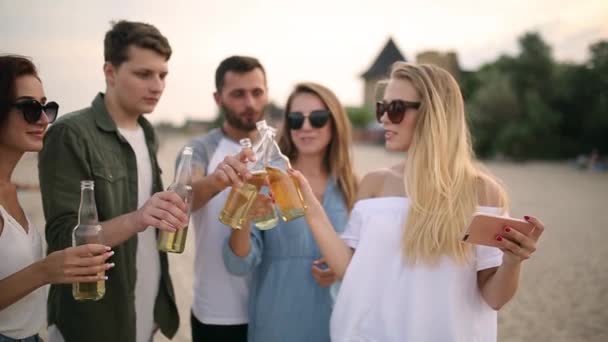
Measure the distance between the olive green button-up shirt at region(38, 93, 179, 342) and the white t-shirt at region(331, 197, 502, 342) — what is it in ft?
4.03

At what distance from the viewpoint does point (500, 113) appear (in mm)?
40875

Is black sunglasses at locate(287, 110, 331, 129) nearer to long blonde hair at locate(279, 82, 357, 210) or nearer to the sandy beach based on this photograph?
long blonde hair at locate(279, 82, 357, 210)

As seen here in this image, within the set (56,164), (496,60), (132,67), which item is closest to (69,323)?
(56,164)

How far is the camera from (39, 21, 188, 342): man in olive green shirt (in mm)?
2506

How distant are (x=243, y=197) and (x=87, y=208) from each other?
2.45 feet

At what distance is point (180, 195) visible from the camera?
2.43m

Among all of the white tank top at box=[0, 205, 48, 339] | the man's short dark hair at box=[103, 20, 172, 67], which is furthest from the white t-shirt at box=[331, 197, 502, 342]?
the man's short dark hair at box=[103, 20, 172, 67]

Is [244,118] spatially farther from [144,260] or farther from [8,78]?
[8,78]

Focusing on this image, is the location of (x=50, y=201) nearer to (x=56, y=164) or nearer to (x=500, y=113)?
(x=56, y=164)

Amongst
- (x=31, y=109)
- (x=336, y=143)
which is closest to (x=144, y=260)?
(x=31, y=109)

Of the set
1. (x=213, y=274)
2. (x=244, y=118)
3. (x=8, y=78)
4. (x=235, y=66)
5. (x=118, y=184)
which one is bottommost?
(x=213, y=274)

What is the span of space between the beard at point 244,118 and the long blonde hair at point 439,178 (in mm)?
1317

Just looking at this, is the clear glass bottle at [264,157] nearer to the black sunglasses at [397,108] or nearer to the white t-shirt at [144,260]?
the black sunglasses at [397,108]

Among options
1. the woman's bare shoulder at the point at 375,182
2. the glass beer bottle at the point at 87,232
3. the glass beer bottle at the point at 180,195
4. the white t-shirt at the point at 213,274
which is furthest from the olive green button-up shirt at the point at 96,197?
the woman's bare shoulder at the point at 375,182
